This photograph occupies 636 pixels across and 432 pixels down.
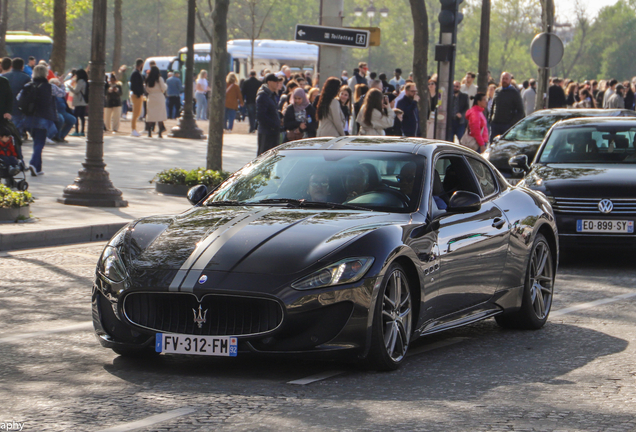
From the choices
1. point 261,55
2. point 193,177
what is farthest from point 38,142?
point 261,55

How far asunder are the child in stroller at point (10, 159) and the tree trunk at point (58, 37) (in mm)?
19025

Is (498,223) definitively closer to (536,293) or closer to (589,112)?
(536,293)

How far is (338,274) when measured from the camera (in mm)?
5875

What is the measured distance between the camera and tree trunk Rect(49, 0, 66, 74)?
34156mm

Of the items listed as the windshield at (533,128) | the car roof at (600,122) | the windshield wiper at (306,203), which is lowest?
the windshield wiper at (306,203)

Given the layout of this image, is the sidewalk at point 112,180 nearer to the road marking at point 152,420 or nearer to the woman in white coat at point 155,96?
the woman in white coat at point 155,96

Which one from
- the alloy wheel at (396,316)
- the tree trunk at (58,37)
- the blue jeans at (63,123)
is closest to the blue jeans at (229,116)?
the tree trunk at (58,37)

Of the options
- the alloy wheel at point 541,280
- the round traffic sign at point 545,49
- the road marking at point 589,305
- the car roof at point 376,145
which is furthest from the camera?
the round traffic sign at point 545,49

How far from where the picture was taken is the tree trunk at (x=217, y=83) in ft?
56.8

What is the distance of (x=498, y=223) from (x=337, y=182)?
1.31 m

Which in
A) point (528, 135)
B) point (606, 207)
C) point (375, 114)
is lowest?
point (606, 207)

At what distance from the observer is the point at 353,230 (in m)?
6.23

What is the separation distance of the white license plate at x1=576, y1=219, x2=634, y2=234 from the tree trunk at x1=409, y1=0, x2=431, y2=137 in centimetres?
1028

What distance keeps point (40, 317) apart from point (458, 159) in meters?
3.20
